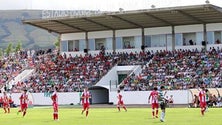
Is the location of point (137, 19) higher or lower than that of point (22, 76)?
higher

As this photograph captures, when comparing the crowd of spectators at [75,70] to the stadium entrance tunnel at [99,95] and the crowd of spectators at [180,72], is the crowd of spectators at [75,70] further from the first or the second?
the crowd of spectators at [180,72]

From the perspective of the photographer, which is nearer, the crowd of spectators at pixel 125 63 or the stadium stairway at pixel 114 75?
the crowd of spectators at pixel 125 63

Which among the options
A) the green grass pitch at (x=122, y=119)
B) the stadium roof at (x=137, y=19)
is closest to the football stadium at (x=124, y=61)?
the stadium roof at (x=137, y=19)

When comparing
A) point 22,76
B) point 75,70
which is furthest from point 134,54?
point 22,76

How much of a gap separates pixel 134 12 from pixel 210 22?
427 inches

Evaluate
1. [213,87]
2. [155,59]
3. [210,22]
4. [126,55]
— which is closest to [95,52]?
[126,55]

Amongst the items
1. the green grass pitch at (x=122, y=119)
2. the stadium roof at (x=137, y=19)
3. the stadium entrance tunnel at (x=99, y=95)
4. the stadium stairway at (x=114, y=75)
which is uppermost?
the stadium roof at (x=137, y=19)

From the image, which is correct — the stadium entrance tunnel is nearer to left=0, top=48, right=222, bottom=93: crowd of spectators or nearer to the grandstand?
the grandstand

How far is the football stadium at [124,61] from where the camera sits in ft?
227

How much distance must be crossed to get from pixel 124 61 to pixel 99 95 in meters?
6.39

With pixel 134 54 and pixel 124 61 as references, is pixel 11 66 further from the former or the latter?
pixel 134 54

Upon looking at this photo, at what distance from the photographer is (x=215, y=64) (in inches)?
2798

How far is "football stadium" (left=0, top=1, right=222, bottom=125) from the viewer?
69188 mm

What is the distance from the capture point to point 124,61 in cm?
8000
